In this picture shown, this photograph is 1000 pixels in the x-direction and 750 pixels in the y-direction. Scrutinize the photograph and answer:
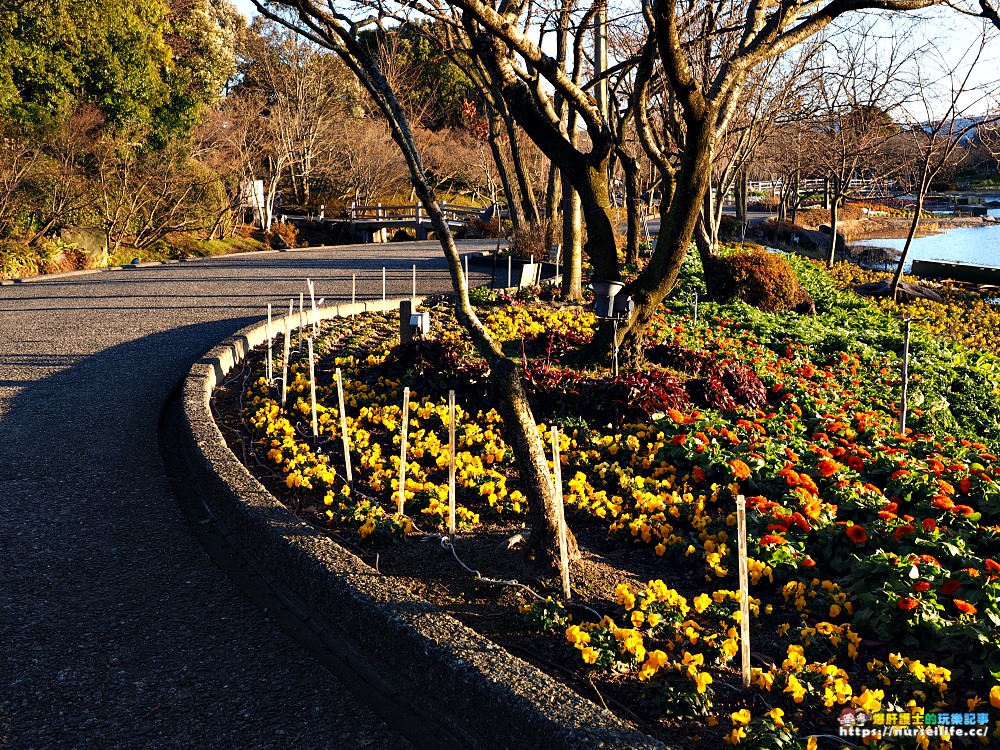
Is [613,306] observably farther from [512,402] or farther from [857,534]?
[857,534]

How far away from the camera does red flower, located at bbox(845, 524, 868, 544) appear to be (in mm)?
3885

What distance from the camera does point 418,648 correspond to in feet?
9.84

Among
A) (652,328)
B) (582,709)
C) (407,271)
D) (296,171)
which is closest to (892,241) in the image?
(296,171)

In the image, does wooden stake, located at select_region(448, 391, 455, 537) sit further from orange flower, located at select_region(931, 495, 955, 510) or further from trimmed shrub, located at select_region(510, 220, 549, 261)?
trimmed shrub, located at select_region(510, 220, 549, 261)

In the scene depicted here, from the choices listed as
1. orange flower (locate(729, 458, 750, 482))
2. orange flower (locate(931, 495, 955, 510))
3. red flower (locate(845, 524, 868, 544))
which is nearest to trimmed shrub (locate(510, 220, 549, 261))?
orange flower (locate(729, 458, 750, 482))

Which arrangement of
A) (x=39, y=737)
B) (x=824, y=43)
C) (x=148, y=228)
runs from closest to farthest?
(x=39, y=737), (x=824, y=43), (x=148, y=228)

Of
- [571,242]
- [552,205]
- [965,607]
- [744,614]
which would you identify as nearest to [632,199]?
[571,242]

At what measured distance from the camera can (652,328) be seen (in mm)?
8758

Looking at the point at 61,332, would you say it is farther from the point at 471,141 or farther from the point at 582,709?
the point at 471,141

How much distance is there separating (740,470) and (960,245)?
34398mm

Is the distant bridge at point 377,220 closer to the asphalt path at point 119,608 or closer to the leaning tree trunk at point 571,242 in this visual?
the leaning tree trunk at point 571,242

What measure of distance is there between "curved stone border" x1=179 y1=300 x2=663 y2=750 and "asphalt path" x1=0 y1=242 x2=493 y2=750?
7.5 inches

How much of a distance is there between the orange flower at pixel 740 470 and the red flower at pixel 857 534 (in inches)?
30.2

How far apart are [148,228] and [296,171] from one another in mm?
9902
